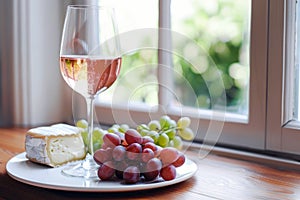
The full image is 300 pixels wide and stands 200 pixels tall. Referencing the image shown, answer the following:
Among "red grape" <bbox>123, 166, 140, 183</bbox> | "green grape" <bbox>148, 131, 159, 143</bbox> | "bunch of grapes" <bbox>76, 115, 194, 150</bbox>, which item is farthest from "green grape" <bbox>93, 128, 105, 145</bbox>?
"red grape" <bbox>123, 166, 140, 183</bbox>

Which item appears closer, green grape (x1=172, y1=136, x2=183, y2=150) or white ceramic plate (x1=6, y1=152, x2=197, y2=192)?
white ceramic plate (x1=6, y1=152, x2=197, y2=192)

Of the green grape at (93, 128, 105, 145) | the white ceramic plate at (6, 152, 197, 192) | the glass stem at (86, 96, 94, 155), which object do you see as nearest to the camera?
the white ceramic plate at (6, 152, 197, 192)

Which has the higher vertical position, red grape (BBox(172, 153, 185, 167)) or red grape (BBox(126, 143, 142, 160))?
red grape (BBox(126, 143, 142, 160))

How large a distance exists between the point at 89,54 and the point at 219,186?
376mm

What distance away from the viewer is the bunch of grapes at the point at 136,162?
39.1 inches

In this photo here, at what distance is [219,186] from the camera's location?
1035mm

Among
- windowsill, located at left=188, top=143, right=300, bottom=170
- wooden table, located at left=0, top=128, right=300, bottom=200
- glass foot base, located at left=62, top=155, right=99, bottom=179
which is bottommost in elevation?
wooden table, located at left=0, top=128, right=300, bottom=200

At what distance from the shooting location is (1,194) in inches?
41.9

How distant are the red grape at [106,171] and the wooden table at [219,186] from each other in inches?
1.6

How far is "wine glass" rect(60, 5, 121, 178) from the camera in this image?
1037 mm

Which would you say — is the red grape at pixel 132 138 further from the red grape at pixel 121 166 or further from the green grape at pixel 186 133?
the green grape at pixel 186 133

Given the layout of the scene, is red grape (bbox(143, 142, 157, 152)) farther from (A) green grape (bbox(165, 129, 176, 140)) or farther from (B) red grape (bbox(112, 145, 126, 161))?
(A) green grape (bbox(165, 129, 176, 140))

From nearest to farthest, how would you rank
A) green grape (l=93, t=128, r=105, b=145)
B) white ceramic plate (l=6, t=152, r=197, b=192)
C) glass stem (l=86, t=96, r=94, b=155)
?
white ceramic plate (l=6, t=152, r=197, b=192), glass stem (l=86, t=96, r=94, b=155), green grape (l=93, t=128, r=105, b=145)

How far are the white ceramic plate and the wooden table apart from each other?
0.02 meters
